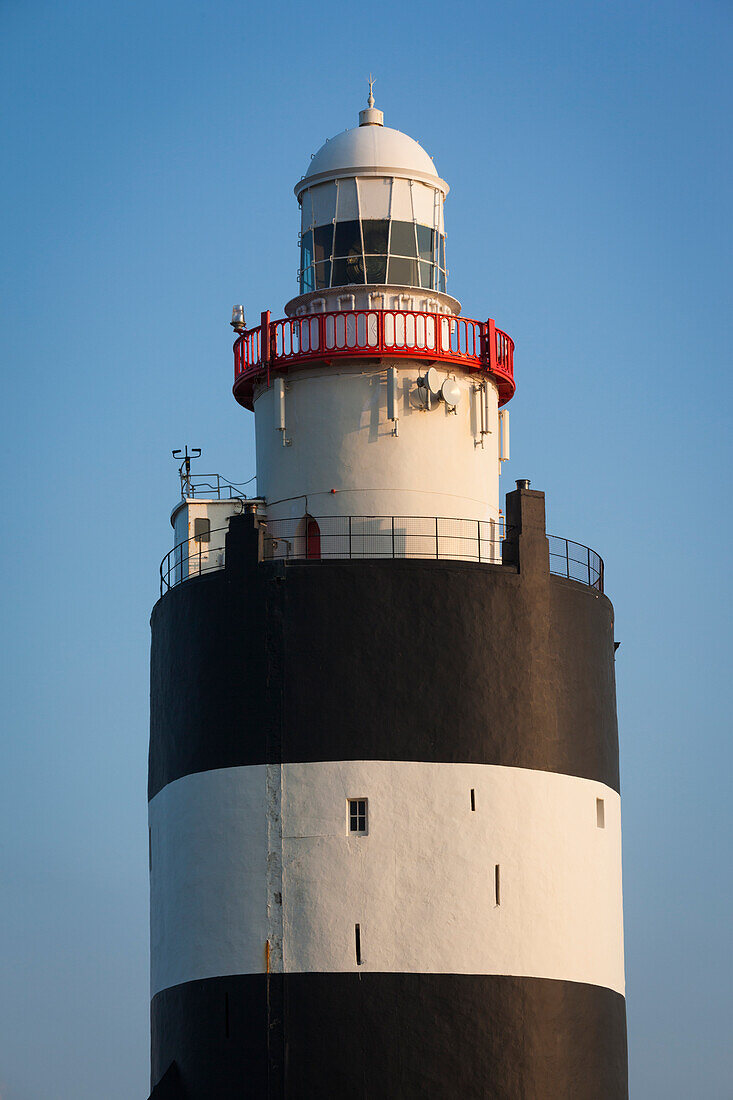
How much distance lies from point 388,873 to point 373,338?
12.1 meters

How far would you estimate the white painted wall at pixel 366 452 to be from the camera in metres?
50.9

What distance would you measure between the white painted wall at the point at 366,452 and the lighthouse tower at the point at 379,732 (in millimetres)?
63

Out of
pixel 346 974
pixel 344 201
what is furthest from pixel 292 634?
pixel 344 201

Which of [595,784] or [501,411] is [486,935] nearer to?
[595,784]

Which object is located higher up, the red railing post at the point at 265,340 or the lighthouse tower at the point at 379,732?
the red railing post at the point at 265,340

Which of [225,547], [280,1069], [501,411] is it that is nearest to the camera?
[280,1069]

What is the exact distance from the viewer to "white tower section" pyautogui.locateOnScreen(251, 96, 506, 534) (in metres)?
51.0

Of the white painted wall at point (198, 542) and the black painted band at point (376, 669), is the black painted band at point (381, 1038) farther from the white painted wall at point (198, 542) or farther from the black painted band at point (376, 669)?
the white painted wall at point (198, 542)

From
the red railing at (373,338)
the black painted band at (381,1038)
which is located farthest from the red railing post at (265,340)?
the black painted band at (381,1038)

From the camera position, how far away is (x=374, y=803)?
47.6 meters

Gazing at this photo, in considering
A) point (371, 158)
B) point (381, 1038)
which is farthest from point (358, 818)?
point (371, 158)

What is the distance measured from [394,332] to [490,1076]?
16521 millimetres

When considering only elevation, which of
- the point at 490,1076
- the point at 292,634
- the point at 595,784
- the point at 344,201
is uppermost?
the point at 344,201

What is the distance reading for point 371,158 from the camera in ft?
172
